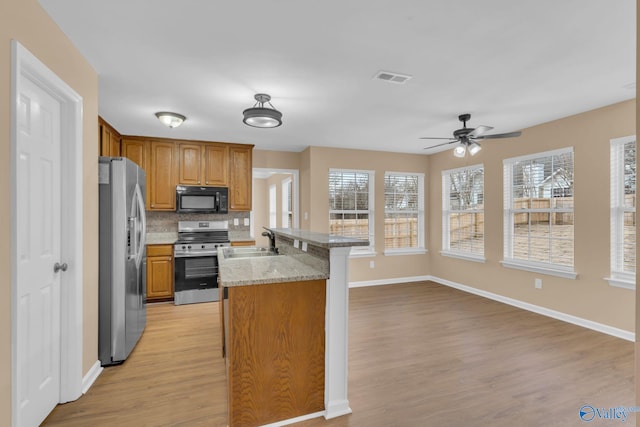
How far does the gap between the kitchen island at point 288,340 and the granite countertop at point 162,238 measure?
2.94 meters

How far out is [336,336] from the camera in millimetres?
2021

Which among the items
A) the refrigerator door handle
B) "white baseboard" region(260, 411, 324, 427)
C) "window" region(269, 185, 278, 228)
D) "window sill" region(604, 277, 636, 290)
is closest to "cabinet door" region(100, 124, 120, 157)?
the refrigerator door handle

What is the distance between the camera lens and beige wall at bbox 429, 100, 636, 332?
132 inches

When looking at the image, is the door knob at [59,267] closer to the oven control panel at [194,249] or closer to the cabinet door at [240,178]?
the oven control panel at [194,249]

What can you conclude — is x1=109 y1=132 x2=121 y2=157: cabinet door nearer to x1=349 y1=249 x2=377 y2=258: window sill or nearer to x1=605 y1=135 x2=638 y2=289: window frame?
x1=349 y1=249 x2=377 y2=258: window sill

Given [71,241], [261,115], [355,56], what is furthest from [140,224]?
[355,56]

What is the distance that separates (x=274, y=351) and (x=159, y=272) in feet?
10.8

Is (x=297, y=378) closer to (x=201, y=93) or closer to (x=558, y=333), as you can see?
(x=201, y=93)

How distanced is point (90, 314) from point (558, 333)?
4581 mm

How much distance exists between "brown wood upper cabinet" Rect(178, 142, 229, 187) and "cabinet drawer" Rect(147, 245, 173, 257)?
105 centimetres

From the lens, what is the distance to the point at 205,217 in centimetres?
529

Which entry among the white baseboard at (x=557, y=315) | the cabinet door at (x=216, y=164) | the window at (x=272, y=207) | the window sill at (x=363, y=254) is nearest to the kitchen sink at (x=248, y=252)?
the cabinet door at (x=216, y=164)

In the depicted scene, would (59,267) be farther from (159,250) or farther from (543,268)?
(543,268)

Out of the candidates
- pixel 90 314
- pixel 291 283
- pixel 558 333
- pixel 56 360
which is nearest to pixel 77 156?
pixel 90 314
